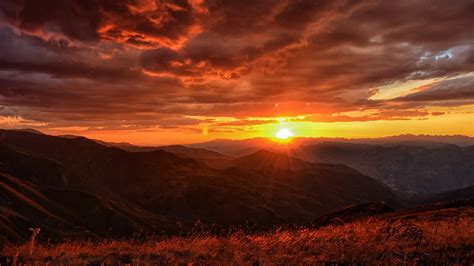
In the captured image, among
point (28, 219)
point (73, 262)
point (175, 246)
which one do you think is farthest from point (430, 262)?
point (28, 219)

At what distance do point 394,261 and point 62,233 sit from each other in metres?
196

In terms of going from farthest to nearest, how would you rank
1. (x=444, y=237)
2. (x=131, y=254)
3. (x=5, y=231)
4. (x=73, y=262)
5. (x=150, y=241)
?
(x=5, y=231) < (x=150, y=241) < (x=444, y=237) < (x=131, y=254) < (x=73, y=262)

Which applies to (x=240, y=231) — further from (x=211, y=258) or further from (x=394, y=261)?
(x=394, y=261)

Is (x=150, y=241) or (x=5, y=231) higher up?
(x=150, y=241)

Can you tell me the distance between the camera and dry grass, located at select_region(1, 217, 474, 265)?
8898 mm

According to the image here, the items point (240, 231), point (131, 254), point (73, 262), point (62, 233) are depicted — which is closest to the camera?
point (73, 262)

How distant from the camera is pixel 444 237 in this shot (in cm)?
1098

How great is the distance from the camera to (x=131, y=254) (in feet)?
32.8

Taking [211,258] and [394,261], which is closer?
[394,261]

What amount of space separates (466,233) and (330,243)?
379 centimetres

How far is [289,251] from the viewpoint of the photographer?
10461mm

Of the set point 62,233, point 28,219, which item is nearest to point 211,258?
point 62,233

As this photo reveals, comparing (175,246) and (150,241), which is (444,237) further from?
(150,241)

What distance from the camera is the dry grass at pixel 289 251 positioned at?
8898 mm
